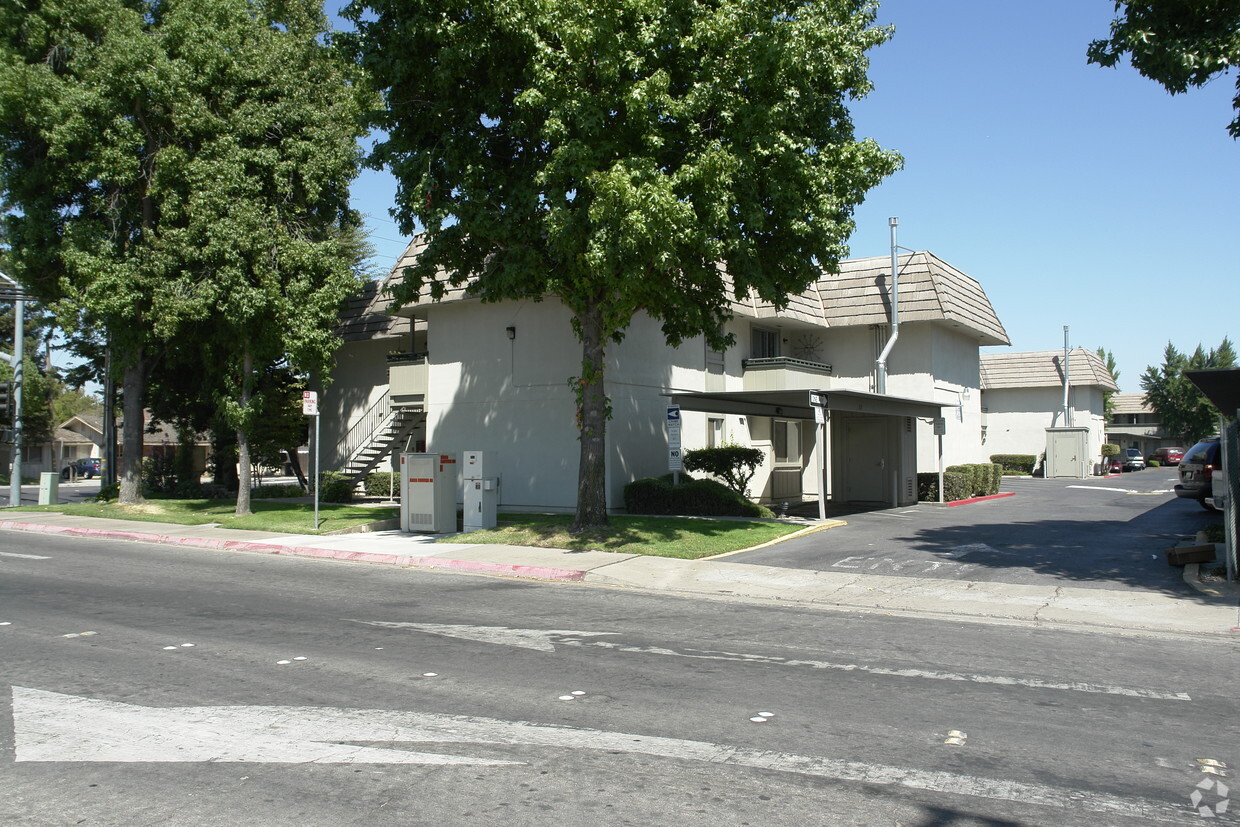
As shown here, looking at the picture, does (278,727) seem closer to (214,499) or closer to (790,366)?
(790,366)

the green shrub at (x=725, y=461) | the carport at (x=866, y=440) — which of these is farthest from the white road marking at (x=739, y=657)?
the green shrub at (x=725, y=461)

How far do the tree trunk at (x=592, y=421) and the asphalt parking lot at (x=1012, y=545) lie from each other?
3.19 m

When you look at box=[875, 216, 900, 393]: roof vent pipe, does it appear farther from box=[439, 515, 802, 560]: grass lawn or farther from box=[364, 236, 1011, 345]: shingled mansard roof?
box=[439, 515, 802, 560]: grass lawn

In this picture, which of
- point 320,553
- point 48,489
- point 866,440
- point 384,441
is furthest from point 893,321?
point 48,489

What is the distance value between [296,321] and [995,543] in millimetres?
15951

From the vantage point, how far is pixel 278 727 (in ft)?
19.0

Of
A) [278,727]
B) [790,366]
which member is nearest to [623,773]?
[278,727]

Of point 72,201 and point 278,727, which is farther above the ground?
point 72,201

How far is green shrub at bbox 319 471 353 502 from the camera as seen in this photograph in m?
26.6

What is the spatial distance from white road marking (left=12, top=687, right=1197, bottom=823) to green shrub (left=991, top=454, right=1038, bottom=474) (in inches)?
1827

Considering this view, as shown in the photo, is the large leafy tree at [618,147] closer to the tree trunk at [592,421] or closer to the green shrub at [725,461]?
the tree trunk at [592,421]

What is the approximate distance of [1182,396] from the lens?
7256 cm

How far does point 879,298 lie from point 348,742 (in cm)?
2546

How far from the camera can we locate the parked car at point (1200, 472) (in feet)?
67.7
